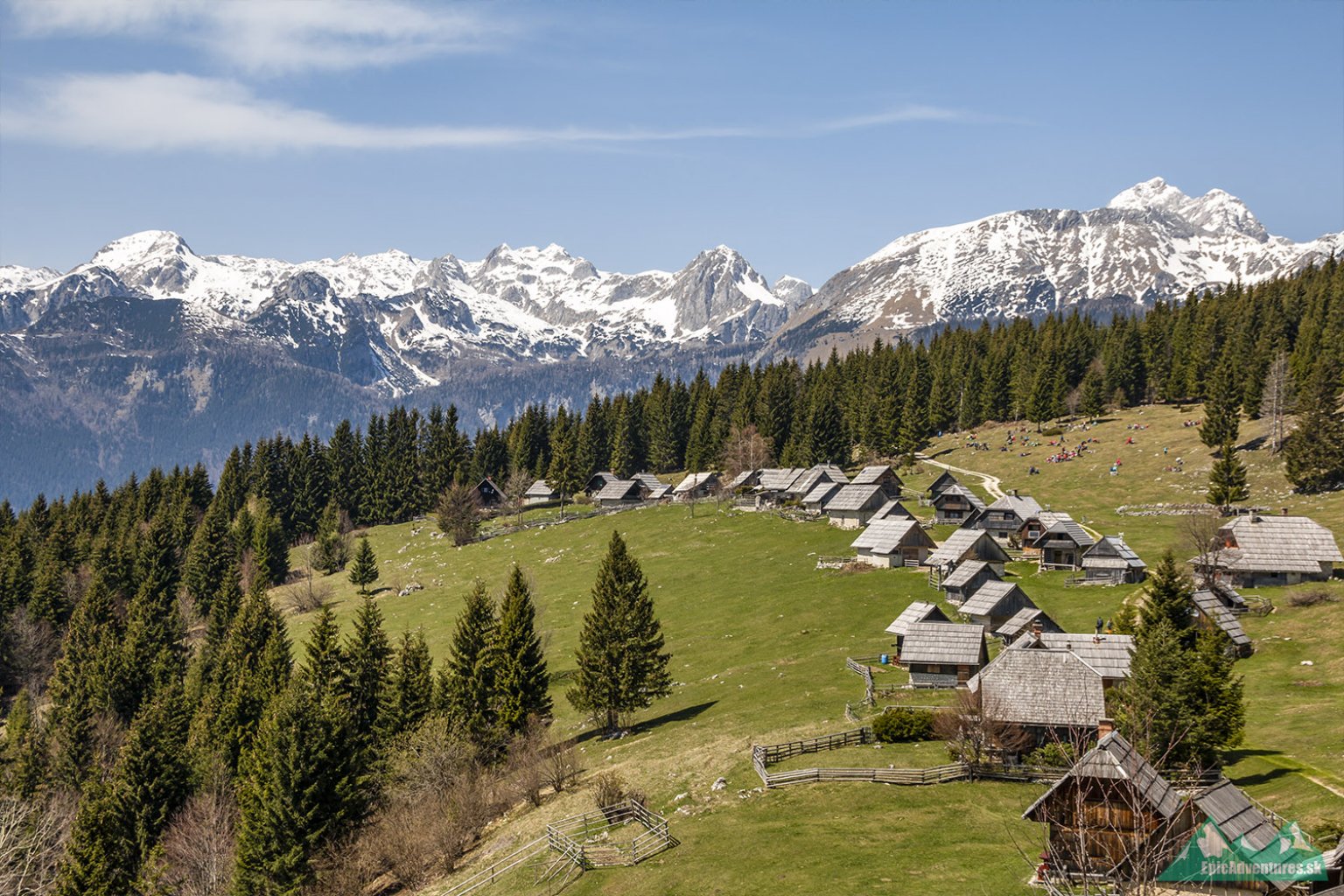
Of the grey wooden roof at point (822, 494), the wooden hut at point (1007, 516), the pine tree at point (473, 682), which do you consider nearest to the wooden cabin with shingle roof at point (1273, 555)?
the wooden hut at point (1007, 516)

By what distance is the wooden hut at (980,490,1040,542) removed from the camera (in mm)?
101250

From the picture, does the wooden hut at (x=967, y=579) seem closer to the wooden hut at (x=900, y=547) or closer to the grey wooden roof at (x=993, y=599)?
the grey wooden roof at (x=993, y=599)

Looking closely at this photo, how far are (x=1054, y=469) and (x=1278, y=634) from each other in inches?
2624

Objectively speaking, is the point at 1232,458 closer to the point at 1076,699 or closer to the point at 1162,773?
the point at 1076,699

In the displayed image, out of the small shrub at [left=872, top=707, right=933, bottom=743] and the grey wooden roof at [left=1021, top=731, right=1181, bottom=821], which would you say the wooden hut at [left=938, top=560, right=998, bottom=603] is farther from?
the grey wooden roof at [left=1021, top=731, right=1181, bottom=821]

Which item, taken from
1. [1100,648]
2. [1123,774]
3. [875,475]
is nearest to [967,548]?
[1100,648]

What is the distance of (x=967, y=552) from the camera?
8762cm

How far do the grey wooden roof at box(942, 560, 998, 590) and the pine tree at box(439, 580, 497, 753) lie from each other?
128 ft

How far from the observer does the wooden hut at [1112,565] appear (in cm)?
8331

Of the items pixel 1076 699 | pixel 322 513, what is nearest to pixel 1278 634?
pixel 1076 699

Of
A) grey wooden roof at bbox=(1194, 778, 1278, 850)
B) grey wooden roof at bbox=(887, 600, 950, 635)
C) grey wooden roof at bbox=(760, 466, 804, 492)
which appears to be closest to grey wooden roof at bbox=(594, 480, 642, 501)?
grey wooden roof at bbox=(760, 466, 804, 492)

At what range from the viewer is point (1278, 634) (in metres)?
67.6

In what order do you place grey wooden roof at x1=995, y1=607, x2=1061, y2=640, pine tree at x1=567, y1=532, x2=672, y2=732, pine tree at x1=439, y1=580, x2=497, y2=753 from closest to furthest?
pine tree at x1=439, y1=580, x2=497, y2=753
pine tree at x1=567, y1=532, x2=672, y2=732
grey wooden roof at x1=995, y1=607, x2=1061, y2=640

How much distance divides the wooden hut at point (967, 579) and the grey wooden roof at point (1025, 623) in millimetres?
9075
